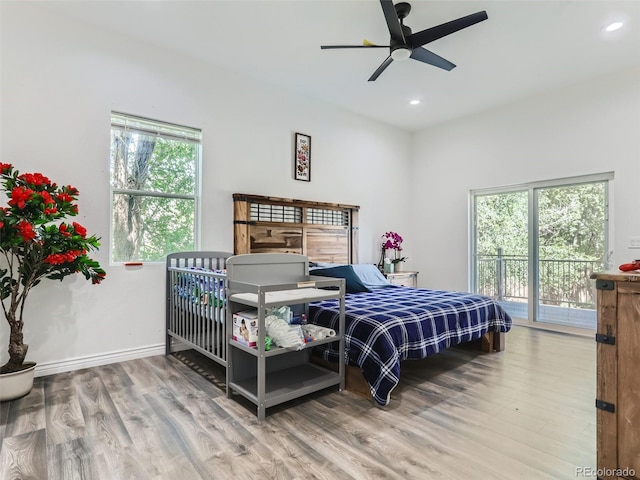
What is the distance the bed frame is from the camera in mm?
3771

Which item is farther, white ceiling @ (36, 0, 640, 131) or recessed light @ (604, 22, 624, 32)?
recessed light @ (604, 22, 624, 32)

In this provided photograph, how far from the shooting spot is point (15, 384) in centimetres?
230

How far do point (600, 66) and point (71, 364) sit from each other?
586 cm

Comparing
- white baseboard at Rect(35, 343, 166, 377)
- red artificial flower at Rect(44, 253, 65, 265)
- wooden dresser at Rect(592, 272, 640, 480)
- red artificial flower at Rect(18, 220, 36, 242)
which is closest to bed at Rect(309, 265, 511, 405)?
wooden dresser at Rect(592, 272, 640, 480)

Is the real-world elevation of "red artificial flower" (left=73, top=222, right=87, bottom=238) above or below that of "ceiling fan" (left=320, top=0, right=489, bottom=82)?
below

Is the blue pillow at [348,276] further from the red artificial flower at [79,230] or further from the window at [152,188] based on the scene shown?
the red artificial flower at [79,230]

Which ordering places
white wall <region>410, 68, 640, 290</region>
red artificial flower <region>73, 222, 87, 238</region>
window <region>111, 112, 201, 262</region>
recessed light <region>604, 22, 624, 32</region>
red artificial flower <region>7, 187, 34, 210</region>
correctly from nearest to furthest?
red artificial flower <region>7, 187, 34, 210</region> → red artificial flower <region>73, 222, 87, 238</region> → recessed light <region>604, 22, 624, 32</region> → window <region>111, 112, 201, 262</region> → white wall <region>410, 68, 640, 290</region>

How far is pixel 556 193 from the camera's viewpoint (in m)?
4.33

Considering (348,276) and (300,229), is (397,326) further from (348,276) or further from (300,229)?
(300,229)

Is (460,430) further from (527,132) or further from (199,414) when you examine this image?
(527,132)

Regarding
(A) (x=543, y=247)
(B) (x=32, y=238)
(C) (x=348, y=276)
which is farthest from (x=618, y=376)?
(A) (x=543, y=247)

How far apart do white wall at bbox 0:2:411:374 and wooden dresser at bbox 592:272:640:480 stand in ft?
10.5

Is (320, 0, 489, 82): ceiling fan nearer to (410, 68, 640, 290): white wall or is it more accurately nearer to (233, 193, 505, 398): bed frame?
(233, 193, 505, 398): bed frame

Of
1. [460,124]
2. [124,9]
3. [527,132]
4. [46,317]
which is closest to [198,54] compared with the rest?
[124,9]
